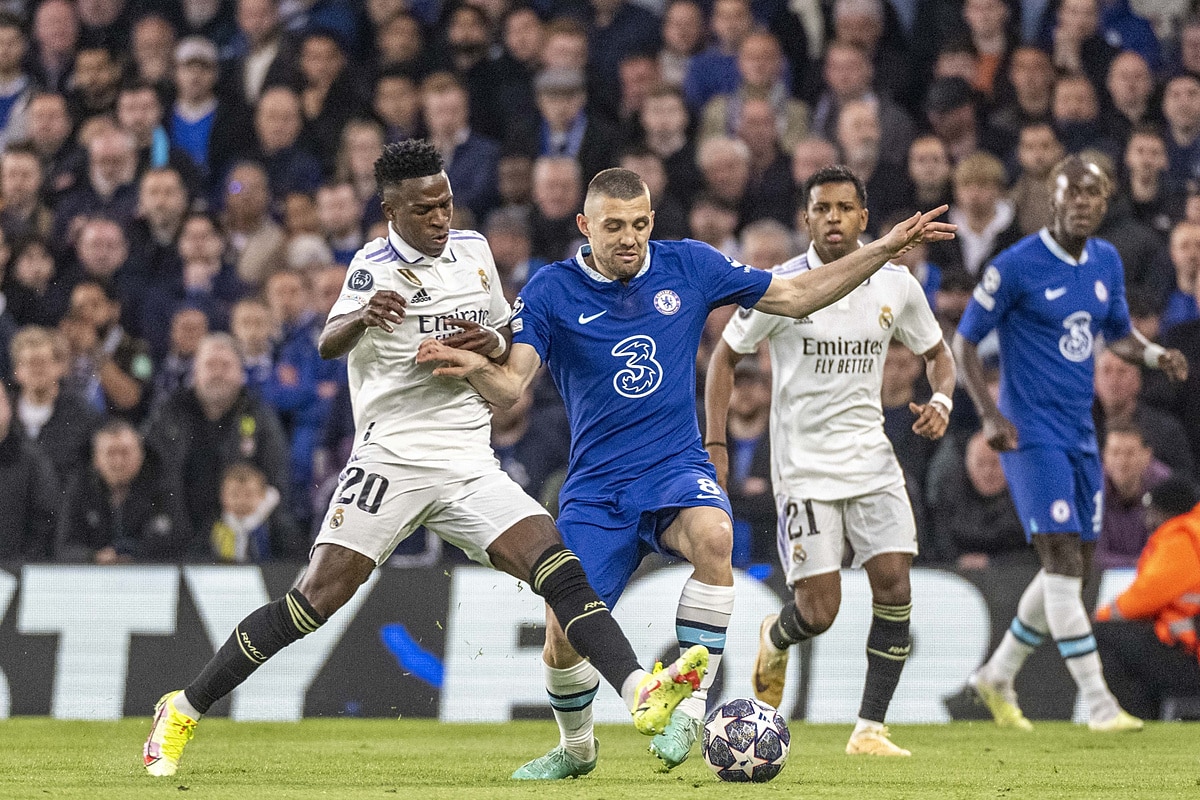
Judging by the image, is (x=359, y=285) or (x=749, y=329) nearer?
(x=359, y=285)

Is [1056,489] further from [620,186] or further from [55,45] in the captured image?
[55,45]

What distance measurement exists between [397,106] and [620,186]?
7.91 meters

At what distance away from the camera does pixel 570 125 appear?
46.1ft

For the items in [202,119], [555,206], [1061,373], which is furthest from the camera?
[202,119]

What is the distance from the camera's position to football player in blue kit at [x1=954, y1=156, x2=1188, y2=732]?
31.6 feet

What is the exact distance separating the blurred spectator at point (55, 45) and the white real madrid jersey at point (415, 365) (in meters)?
9.48

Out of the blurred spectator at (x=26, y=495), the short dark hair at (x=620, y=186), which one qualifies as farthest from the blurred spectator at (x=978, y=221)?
the blurred spectator at (x=26, y=495)

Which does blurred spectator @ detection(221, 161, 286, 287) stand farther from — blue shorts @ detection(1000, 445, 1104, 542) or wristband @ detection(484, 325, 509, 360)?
wristband @ detection(484, 325, 509, 360)

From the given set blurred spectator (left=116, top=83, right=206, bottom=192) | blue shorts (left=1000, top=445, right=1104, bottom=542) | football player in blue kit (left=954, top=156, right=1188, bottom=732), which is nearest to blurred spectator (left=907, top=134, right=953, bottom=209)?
football player in blue kit (left=954, top=156, right=1188, bottom=732)

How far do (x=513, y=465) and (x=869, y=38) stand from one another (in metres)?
5.18

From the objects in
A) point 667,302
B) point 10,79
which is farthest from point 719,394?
point 10,79

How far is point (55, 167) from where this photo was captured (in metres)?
14.8

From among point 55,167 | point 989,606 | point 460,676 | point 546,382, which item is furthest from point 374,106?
point 989,606

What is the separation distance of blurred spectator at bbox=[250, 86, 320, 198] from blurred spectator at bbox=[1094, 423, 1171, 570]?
6.82 m
